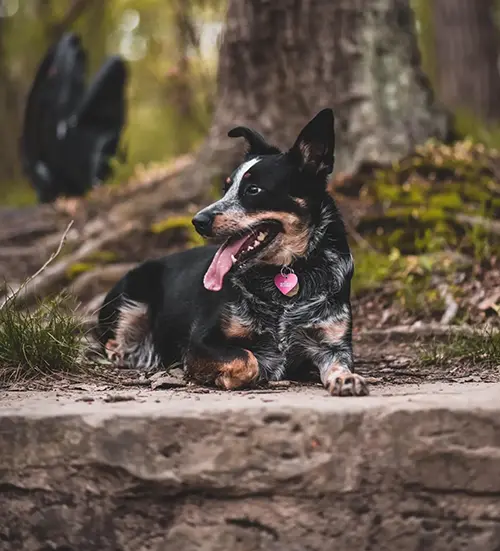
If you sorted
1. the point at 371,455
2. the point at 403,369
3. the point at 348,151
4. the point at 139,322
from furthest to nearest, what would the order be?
the point at 348,151, the point at 139,322, the point at 403,369, the point at 371,455

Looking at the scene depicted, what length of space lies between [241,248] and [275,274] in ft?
0.83

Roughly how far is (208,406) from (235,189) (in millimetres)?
1266

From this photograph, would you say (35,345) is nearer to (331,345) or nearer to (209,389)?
(209,389)

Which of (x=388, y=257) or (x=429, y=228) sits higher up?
(x=429, y=228)

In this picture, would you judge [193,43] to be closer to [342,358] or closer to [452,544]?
[342,358]

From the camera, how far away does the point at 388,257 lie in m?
7.20

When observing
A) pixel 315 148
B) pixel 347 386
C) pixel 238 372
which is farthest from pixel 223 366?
pixel 315 148

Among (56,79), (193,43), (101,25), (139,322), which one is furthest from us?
(101,25)

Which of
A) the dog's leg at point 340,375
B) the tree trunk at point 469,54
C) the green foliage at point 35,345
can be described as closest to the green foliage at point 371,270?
the dog's leg at point 340,375

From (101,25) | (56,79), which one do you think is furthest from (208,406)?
(101,25)

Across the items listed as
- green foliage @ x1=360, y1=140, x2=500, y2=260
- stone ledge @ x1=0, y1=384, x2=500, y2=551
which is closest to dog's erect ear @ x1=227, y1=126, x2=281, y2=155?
stone ledge @ x1=0, y1=384, x2=500, y2=551

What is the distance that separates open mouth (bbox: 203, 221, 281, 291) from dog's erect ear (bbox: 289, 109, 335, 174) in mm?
344

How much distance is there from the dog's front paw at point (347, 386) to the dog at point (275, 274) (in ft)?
0.45

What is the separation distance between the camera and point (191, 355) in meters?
4.67
